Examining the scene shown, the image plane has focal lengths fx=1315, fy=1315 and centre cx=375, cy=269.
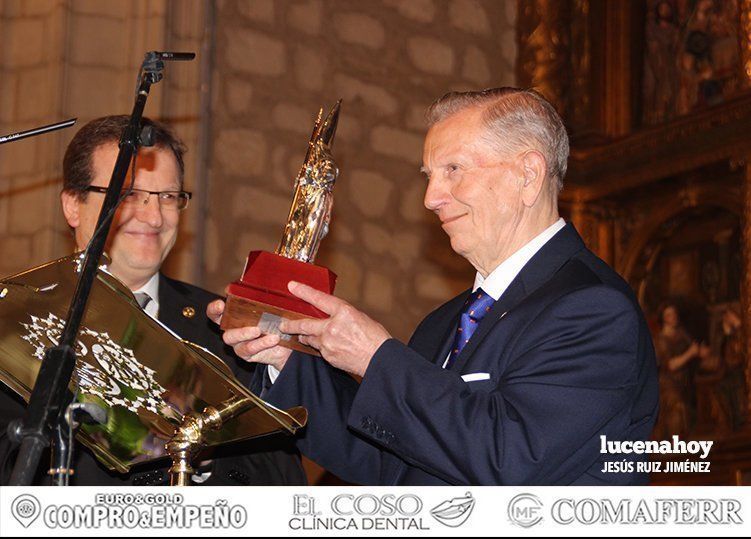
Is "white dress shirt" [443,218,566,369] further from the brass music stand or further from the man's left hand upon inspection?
the brass music stand

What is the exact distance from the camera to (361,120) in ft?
27.6

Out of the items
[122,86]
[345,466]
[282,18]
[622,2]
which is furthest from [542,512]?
[622,2]

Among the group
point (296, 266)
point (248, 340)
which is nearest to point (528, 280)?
point (296, 266)

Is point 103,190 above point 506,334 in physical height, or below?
above

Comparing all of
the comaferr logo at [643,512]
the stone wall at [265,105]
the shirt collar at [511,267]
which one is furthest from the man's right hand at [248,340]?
the stone wall at [265,105]

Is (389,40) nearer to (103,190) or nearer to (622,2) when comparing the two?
(622,2)

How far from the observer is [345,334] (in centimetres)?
307

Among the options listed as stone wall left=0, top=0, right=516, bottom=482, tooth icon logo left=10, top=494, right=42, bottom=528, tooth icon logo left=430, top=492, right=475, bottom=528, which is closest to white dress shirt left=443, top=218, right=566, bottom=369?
tooth icon logo left=430, top=492, right=475, bottom=528

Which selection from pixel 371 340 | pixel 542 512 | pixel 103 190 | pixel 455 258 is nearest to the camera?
pixel 542 512

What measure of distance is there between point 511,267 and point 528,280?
11 centimetres

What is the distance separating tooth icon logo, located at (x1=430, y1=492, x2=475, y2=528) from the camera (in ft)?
7.08

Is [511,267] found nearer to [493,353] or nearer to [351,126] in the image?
[493,353]

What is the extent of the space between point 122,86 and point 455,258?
248cm

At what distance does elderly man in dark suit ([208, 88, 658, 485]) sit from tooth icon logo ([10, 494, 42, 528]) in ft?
3.45
